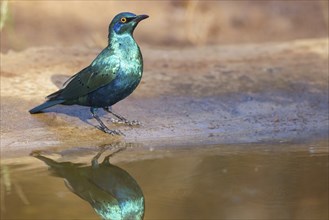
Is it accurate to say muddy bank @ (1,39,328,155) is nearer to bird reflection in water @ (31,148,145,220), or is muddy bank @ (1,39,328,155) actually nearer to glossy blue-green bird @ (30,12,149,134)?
glossy blue-green bird @ (30,12,149,134)

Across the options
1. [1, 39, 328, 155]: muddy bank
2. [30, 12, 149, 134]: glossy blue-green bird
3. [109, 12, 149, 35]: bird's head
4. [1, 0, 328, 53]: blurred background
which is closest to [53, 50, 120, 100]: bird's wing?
[30, 12, 149, 134]: glossy blue-green bird

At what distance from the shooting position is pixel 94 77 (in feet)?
26.5

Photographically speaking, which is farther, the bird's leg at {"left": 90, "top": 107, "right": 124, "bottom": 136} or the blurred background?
the blurred background

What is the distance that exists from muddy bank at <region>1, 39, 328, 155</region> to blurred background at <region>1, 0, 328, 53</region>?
5.52 feet

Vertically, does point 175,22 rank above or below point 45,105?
above

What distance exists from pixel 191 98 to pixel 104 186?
267 centimetres

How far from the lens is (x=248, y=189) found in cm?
698

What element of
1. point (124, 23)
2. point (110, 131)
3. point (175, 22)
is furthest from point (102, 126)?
point (175, 22)

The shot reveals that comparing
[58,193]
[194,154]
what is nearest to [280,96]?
[194,154]

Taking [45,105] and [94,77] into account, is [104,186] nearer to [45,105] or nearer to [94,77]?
[94,77]

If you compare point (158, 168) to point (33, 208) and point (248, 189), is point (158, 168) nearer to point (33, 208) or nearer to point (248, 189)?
point (248, 189)

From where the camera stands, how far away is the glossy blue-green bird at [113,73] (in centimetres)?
788

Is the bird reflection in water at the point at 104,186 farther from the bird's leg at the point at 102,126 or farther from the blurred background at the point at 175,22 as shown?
the blurred background at the point at 175,22

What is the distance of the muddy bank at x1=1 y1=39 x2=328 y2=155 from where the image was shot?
8.39 meters
